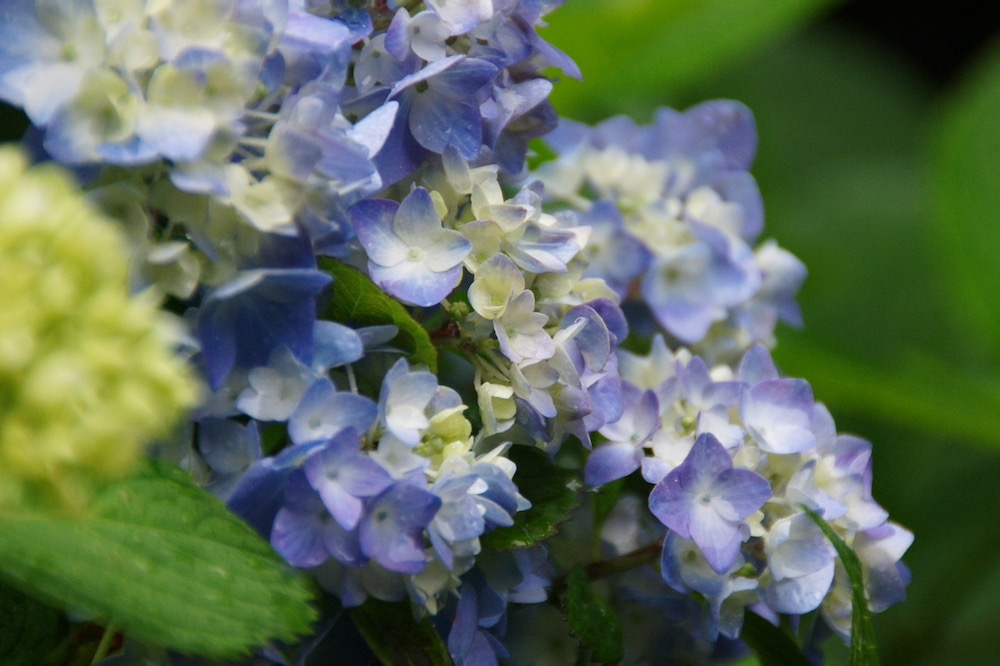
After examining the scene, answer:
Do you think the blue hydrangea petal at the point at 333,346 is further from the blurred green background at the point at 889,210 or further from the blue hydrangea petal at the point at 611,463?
the blurred green background at the point at 889,210

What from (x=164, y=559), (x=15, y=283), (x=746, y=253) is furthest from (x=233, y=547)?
(x=746, y=253)

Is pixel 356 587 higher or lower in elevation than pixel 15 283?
lower

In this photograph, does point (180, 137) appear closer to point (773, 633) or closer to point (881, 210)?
point (773, 633)

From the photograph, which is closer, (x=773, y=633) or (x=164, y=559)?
(x=164, y=559)

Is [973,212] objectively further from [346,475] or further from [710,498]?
[346,475]

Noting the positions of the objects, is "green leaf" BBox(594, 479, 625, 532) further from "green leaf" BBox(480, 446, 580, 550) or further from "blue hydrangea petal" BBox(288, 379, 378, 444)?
"blue hydrangea petal" BBox(288, 379, 378, 444)
